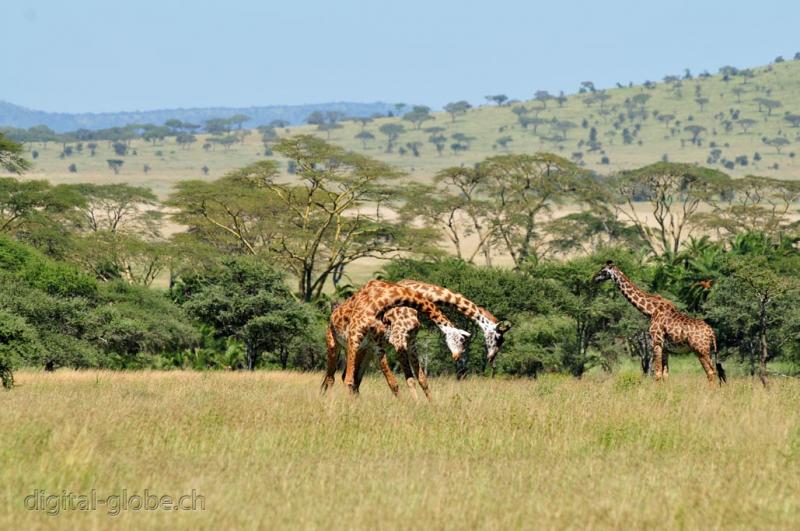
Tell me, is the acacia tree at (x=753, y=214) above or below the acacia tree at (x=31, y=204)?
below

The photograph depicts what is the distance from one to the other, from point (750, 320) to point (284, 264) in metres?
26.2

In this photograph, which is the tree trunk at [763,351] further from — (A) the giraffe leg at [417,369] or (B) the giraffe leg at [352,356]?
(B) the giraffe leg at [352,356]

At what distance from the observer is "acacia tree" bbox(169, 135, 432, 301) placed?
59.3 metres

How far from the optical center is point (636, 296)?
24375 millimetres

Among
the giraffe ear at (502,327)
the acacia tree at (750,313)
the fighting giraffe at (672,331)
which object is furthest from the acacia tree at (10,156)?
the giraffe ear at (502,327)

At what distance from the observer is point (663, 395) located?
1816cm

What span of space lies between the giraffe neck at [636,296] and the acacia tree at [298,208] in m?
34.0

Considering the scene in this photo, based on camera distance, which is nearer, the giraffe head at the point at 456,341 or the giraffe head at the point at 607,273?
the giraffe head at the point at 456,341

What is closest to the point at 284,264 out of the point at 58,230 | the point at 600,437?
the point at 58,230

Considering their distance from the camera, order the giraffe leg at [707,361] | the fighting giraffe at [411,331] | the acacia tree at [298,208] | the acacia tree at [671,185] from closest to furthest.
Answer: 1. the fighting giraffe at [411,331]
2. the giraffe leg at [707,361]
3. the acacia tree at [298,208]
4. the acacia tree at [671,185]

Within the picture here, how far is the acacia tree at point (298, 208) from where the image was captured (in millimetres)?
59312

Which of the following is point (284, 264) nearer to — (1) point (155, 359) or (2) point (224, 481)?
(1) point (155, 359)

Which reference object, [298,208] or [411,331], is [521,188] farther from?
[411,331]

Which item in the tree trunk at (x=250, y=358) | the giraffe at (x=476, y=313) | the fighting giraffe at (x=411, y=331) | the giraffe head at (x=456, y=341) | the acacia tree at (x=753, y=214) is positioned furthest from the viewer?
the acacia tree at (x=753, y=214)
